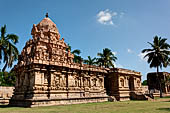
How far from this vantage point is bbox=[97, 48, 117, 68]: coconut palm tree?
1725 inches

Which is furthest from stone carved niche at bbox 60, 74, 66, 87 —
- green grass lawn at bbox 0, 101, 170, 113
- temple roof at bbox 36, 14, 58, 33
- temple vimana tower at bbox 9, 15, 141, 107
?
temple roof at bbox 36, 14, 58, 33

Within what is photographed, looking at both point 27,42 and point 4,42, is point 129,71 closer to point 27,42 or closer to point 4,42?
point 27,42

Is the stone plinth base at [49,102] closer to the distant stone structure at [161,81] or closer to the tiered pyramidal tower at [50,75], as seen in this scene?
the tiered pyramidal tower at [50,75]

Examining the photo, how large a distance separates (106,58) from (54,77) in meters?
23.7

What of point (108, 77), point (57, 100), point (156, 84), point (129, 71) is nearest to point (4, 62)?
point (57, 100)

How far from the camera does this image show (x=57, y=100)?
2120cm

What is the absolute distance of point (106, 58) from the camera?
44.0 meters

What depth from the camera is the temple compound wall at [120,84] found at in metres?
30.2

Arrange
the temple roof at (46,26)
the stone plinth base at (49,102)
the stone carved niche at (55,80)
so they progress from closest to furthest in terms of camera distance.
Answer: the stone plinth base at (49,102)
the stone carved niche at (55,80)
the temple roof at (46,26)

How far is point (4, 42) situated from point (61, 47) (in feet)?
32.2

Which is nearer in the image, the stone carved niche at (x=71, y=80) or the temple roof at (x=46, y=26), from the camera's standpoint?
the stone carved niche at (x=71, y=80)

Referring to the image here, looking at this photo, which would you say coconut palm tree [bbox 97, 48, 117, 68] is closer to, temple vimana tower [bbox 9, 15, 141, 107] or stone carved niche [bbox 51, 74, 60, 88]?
temple vimana tower [bbox 9, 15, 141, 107]

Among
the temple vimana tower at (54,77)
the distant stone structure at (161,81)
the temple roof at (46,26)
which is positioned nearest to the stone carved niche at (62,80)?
the temple vimana tower at (54,77)

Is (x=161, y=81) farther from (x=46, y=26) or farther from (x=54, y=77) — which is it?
(x=46, y=26)
